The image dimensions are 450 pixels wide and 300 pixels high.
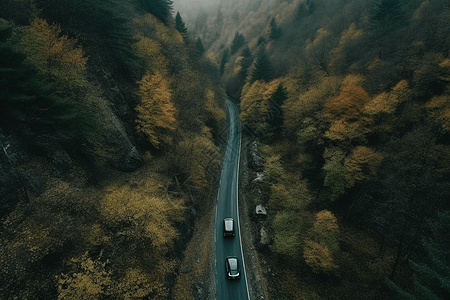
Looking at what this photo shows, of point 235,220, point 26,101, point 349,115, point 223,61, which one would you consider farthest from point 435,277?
point 223,61

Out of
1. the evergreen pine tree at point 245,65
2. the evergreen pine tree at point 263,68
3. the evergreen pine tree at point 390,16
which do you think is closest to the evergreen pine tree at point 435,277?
the evergreen pine tree at point 390,16

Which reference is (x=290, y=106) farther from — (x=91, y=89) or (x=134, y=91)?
(x=91, y=89)

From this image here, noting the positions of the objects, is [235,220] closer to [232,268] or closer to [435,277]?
[232,268]

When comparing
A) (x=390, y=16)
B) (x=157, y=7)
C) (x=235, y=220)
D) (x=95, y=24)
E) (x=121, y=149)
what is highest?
(x=157, y=7)

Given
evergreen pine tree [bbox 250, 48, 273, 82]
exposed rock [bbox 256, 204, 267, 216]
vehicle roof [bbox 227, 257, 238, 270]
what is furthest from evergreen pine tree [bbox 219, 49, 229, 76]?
vehicle roof [bbox 227, 257, 238, 270]

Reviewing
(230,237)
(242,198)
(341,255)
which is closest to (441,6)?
(341,255)
